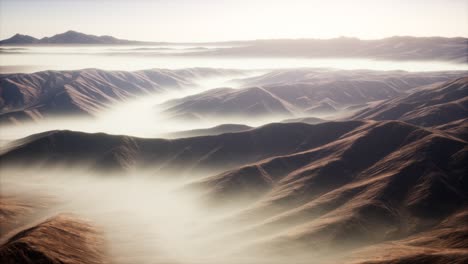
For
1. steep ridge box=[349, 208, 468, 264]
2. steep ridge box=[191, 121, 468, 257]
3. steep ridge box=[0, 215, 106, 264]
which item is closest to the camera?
steep ridge box=[349, 208, 468, 264]

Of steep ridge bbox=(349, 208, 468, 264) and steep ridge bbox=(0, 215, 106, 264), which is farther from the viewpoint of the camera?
steep ridge bbox=(0, 215, 106, 264)

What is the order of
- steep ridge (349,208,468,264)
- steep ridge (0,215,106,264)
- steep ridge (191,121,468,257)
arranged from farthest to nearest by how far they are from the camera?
steep ridge (191,121,468,257)
steep ridge (0,215,106,264)
steep ridge (349,208,468,264)

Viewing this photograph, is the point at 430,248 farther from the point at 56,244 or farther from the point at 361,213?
the point at 56,244

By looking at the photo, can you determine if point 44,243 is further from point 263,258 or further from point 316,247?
point 316,247

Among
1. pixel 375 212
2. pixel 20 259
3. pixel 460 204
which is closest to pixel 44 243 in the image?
pixel 20 259

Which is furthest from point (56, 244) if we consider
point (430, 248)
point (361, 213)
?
point (430, 248)

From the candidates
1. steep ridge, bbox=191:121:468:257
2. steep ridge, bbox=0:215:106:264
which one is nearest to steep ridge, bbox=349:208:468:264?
steep ridge, bbox=191:121:468:257

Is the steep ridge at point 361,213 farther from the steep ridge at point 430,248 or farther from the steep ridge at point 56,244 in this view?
the steep ridge at point 56,244

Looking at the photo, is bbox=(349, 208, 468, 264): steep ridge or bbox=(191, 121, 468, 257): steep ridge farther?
bbox=(191, 121, 468, 257): steep ridge

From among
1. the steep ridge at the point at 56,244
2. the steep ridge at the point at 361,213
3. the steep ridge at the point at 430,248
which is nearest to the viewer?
the steep ridge at the point at 430,248

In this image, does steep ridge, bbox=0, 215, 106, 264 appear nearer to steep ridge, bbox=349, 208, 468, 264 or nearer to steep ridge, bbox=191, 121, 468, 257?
steep ridge, bbox=191, 121, 468, 257

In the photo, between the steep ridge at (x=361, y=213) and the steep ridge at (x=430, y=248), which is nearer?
the steep ridge at (x=430, y=248)

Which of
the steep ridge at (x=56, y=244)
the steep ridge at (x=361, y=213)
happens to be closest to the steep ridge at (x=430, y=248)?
the steep ridge at (x=361, y=213)
